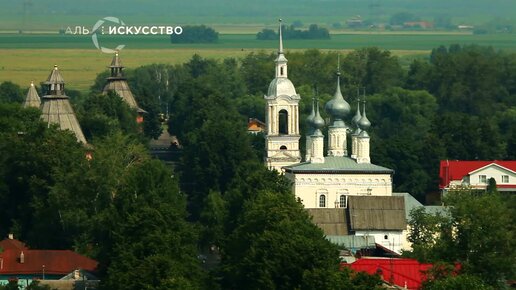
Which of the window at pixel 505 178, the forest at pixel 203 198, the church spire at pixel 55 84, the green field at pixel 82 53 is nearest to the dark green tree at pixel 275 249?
the forest at pixel 203 198

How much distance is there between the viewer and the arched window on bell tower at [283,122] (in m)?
85.1

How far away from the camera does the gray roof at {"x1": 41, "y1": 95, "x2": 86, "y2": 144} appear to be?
A: 86.3 m

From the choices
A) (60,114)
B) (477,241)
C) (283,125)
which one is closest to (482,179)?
(283,125)

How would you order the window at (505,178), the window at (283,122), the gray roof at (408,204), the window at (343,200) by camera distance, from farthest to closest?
the window at (283,122), the window at (505,178), the window at (343,200), the gray roof at (408,204)

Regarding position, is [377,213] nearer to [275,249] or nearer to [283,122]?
[275,249]

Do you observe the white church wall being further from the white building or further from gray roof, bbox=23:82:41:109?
gray roof, bbox=23:82:41:109

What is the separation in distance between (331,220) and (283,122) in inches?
610

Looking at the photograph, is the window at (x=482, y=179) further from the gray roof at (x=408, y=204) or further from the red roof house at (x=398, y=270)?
the red roof house at (x=398, y=270)

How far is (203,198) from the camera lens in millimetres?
80188

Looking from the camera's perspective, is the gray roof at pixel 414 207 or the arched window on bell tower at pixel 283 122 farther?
the arched window on bell tower at pixel 283 122

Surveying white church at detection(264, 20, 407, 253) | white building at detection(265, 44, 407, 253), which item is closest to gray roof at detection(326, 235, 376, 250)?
white church at detection(264, 20, 407, 253)

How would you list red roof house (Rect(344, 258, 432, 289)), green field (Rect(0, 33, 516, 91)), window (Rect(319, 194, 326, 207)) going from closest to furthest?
red roof house (Rect(344, 258, 432, 289)) < window (Rect(319, 194, 326, 207)) < green field (Rect(0, 33, 516, 91))

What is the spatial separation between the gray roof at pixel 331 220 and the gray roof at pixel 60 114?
15.8 metres

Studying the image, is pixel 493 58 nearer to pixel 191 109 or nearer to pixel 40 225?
pixel 191 109
